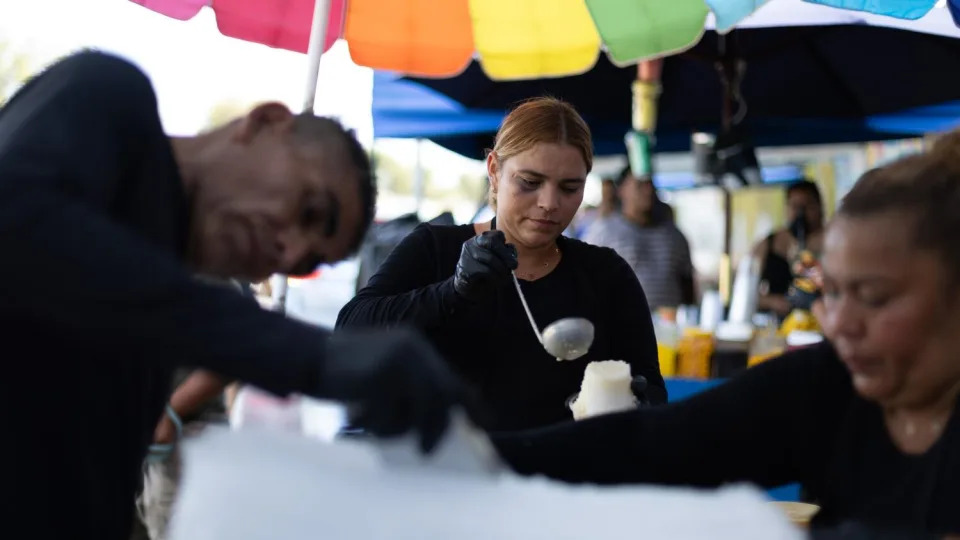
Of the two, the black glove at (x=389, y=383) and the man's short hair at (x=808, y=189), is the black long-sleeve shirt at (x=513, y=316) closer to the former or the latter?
the black glove at (x=389, y=383)

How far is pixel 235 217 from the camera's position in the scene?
3.35 feet

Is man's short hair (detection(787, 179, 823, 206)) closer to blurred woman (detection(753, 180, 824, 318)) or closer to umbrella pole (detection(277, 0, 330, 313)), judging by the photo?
blurred woman (detection(753, 180, 824, 318))

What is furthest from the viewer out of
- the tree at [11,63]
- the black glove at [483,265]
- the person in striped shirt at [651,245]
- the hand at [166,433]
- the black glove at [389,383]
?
the tree at [11,63]

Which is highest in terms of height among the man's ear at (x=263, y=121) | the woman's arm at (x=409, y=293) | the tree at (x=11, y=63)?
the man's ear at (x=263, y=121)

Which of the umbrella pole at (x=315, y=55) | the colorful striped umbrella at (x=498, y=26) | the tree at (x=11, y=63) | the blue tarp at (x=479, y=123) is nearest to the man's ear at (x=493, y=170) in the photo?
the umbrella pole at (x=315, y=55)

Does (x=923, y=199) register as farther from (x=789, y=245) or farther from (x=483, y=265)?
(x=789, y=245)

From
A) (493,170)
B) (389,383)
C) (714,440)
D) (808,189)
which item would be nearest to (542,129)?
(493,170)

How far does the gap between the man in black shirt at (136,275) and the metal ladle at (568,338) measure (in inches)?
40.3

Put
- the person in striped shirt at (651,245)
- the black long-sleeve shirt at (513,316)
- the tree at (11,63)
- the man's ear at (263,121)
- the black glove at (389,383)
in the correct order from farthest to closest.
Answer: the tree at (11,63) < the person in striped shirt at (651,245) < the black long-sleeve shirt at (513,316) < the man's ear at (263,121) < the black glove at (389,383)

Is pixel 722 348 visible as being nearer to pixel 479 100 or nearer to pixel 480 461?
pixel 479 100

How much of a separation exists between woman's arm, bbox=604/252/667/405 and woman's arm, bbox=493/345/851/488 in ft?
2.81

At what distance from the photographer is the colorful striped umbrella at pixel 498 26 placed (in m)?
3.21

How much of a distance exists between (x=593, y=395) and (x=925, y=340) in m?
0.85

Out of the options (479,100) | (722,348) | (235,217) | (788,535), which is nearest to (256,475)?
(235,217)
